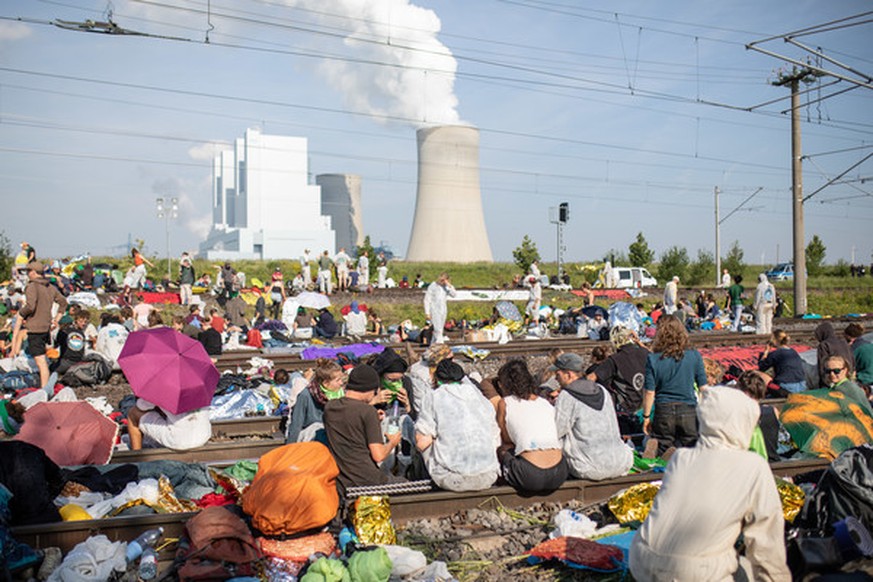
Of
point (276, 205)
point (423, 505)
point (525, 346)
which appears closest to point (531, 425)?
point (423, 505)

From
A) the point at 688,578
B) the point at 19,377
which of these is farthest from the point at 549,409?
the point at 19,377

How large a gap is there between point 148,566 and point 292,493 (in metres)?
0.98

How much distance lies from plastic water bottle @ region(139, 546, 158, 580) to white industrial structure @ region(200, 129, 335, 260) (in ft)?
212

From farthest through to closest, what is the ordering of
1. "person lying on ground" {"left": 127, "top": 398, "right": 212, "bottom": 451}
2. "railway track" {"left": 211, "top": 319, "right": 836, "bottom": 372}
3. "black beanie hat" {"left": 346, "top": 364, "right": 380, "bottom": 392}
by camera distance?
1. "railway track" {"left": 211, "top": 319, "right": 836, "bottom": 372}
2. "person lying on ground" {"left": 127, "top": 398, "right": 212, "bottom": 451}
3. "black beanie hat" {"left": 346, "top": 364, "right": 380, "bottom": 392}

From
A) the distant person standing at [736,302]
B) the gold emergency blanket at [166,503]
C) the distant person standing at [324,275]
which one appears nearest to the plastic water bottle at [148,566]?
the gold emergency blanket at [166,503]

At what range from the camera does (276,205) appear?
7019cm

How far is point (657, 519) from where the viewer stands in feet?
11.7

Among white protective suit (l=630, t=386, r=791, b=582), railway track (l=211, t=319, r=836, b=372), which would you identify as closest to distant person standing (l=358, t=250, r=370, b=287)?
railway track (l=211, t=319, r=836, b=372)

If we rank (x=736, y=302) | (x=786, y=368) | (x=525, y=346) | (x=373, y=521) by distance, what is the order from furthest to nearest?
(x=736, y=302) < (x=525, y=346) < (x=786, y=368) < (x=373, y=521)

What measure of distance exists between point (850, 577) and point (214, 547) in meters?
3.55

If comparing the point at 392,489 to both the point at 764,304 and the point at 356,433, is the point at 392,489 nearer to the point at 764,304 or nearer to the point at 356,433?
the point at 356,433

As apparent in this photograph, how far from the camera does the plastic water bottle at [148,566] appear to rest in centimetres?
465

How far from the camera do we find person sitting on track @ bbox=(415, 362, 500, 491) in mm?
5727

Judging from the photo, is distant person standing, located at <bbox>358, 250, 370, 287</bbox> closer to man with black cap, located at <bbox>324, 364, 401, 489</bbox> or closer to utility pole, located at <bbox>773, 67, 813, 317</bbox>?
utility pole, located at <bbox>773, 67, 813, 317</bbox>
